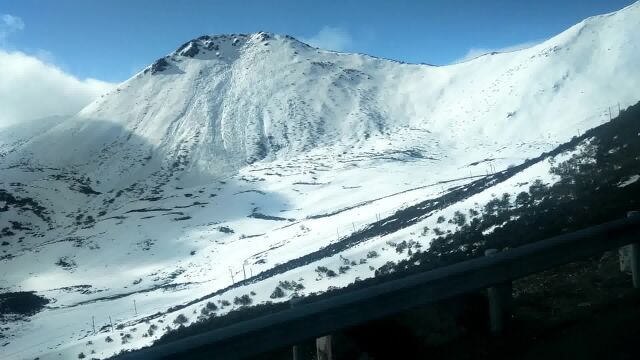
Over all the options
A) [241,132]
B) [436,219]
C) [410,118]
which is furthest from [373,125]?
[436,219]

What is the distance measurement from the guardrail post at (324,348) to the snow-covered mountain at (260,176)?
929 inches

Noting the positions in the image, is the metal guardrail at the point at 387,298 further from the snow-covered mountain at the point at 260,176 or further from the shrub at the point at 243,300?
the shrub at the point at 243,300

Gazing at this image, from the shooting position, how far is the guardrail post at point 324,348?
14.0 feet

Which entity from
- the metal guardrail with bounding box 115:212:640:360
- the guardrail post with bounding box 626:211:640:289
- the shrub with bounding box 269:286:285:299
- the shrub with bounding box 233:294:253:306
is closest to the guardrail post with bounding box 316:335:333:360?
the metal guardrail with bounding box 115:212:640:360

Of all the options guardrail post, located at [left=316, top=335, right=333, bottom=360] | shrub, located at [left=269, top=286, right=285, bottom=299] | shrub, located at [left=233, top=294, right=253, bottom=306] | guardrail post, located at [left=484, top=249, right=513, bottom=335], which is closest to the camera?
guardrail post, located at [left=316, top=335, right=333, bottom=360]

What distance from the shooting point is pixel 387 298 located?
4293 mm

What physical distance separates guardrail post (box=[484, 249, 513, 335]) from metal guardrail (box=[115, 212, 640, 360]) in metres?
0.14

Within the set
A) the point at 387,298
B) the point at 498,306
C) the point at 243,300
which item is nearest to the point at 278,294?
the point at 243,300

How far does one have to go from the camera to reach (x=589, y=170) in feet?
94.4

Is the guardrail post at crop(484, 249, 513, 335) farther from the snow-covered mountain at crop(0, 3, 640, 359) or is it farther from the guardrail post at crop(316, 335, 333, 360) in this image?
the snow-covered mountain at crop(0, 3, 640, 359)

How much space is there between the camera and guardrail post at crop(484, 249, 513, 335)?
5.06m

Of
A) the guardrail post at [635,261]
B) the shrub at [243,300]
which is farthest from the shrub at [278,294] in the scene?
the guardrail post at [635,261]

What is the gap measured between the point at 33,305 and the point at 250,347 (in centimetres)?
7559

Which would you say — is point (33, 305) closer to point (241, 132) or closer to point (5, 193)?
point (5, 193)
